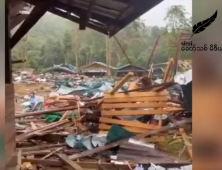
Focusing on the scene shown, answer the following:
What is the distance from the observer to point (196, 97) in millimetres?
1001

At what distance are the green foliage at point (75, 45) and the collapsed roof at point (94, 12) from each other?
0.12ft

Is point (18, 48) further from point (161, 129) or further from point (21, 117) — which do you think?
point (161, 129)

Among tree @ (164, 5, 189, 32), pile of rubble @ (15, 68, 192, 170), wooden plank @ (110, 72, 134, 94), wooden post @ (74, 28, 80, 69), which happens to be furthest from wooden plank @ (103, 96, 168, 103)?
tree @ (164, 5, 189, 32)

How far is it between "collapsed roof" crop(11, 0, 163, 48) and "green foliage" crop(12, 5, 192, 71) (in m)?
0.04

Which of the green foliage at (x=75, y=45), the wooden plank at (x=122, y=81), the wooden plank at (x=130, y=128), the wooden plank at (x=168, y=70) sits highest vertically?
the green foliage at (x=75, y=45)

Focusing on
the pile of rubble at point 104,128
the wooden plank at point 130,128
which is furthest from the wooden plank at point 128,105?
the wooden plank at point 130,128

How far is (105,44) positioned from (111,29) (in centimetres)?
10

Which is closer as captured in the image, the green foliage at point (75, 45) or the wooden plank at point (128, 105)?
the green foliage at point (75, 45)

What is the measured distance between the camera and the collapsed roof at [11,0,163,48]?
1.72m

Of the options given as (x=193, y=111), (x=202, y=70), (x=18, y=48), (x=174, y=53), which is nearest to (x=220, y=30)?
(x=202, y=70)

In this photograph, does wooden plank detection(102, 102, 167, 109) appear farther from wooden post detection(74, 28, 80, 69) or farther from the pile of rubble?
wooden post detection(74, 28, 80, 69)

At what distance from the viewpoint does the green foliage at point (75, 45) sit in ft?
5.77

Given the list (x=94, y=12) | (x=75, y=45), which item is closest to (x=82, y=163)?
(x=75, y=45)

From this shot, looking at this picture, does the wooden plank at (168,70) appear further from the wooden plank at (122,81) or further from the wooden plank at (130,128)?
the wooden plank at (130,128)
